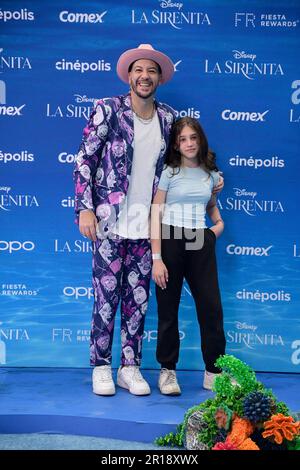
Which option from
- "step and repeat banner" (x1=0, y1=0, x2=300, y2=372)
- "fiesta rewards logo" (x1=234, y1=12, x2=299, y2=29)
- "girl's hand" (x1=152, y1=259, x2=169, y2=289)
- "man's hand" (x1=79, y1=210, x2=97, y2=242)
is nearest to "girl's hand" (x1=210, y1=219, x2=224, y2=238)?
"step and repeat banner" (x1=0, y1=0, x2=300, y2=372)

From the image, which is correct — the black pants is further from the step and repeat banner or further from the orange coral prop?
the orange coral prop

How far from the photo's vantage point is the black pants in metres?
3.88

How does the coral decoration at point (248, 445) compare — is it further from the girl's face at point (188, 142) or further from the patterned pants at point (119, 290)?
the girl's face at point (188, 142)

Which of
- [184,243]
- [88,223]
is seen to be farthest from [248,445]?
[88,223]

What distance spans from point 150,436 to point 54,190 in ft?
5.12

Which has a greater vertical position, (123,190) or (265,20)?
(265,20)

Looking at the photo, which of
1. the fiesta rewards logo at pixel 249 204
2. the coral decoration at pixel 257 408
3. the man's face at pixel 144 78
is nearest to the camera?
the coral decoration at pixel 257 408

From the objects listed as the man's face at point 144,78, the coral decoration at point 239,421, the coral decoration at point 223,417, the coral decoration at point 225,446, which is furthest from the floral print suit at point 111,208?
the coral decoration at point 225,446

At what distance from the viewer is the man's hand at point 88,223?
372 cm

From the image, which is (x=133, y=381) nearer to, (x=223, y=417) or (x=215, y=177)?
(x=223, y=417)

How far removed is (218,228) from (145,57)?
978 millimetres

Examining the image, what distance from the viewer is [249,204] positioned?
4.32m

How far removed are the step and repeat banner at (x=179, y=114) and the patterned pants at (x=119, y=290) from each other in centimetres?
46
